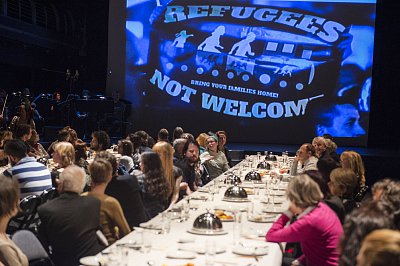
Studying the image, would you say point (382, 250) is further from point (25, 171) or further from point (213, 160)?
point (213, 160)

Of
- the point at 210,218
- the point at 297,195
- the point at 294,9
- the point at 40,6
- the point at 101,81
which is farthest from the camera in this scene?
the point at 101,81

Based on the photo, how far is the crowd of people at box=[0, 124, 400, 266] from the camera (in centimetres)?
252

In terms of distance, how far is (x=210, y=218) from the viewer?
4.53 m

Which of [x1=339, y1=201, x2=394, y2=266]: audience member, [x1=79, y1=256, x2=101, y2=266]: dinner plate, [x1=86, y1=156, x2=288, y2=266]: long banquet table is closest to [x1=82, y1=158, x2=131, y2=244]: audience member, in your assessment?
[x1=86, y1=156, x2=288, y2=266]: long banquet table

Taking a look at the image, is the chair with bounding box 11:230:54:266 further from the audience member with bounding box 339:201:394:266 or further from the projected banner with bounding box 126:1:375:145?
the projected banner with bounding box 126:1:375:145

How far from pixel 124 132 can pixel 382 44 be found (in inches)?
255

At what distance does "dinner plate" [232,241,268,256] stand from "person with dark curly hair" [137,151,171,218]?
194 centimetres

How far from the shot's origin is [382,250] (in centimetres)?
195

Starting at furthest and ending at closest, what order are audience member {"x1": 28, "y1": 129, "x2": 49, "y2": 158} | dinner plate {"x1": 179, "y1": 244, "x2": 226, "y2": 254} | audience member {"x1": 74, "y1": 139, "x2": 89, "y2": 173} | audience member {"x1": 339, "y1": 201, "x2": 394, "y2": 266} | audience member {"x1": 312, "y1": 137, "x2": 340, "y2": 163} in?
audience member {"x1": 28, "y1": 129, "x2": 49, "y2": 158} < audience member {"x1": 312, "y1": 137, "x2": 340, "y2": 163} < audience member {"x1": 74, "y1": 139, "x2": 89, "y2": 173} < dinner plate {"x1": 179, "y1": 244, "x2": 226, "y2": 254} < audience member {"x1": 339, "y1": 201, "x2": 394, "y2": 266}

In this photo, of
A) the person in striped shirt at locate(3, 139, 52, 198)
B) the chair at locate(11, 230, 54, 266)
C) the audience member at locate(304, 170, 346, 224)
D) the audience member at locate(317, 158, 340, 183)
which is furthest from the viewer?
the audience member at locate(317, 158, 340, 183)

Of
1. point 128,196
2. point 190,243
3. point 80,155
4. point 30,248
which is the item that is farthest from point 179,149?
point 30,248

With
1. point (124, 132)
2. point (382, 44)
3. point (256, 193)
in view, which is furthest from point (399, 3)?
point (256, 193)

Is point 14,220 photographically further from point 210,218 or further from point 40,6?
point 40,6

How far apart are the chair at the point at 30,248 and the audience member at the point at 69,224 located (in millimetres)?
714
